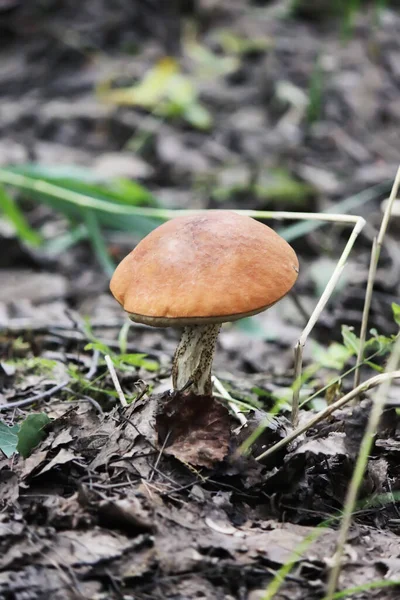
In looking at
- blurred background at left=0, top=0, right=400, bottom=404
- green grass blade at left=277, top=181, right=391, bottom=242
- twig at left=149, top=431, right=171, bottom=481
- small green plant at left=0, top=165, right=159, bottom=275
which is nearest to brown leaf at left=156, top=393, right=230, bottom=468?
twig at left=149, top=431, right=171, bottom=481

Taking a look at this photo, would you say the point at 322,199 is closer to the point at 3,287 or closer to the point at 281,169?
the point at 281,169

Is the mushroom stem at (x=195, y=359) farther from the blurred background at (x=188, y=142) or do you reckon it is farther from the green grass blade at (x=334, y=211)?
the green grass blade at (x=334, y=211)

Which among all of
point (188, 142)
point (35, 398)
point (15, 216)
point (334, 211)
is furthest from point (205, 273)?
point (188, 142)

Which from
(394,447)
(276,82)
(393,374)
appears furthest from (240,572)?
(276,82)

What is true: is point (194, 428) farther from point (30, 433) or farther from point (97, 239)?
point (97, 239)

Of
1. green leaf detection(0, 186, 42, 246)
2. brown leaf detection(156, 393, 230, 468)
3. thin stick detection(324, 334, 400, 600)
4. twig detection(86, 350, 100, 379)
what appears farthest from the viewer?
green leaf detection(0, 186, 42, 246)

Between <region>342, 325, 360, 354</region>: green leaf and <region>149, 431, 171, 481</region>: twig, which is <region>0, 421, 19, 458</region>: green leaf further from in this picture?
<region>342, 325, 360, 354</region>: green leaf

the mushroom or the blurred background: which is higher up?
the mushroom
